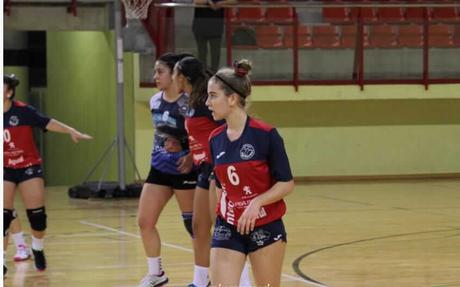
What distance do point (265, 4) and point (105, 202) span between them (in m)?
4.58

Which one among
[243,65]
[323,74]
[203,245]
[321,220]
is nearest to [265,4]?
[323,74]

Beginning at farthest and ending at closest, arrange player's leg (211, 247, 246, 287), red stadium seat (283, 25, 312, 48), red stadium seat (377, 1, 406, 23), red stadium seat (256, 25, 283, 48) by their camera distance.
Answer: red stadium seat (377, 1, 406, 23) < red stadium seat (283, 25, 312, 48) < red stadium seat (256, 25, 283, 48) < player's leg (211, 247, 246, 287)

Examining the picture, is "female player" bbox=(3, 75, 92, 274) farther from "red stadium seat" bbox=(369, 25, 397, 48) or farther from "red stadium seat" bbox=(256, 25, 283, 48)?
"red stadium seat" bbox=(369, 25, 397, 48)

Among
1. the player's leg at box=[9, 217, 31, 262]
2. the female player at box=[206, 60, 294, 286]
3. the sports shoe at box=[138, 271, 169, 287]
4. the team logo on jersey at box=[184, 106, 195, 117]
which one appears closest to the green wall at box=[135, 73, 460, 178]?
the player's leg at box=[9, 217, 31, 262]

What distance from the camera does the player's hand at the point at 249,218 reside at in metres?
5.18

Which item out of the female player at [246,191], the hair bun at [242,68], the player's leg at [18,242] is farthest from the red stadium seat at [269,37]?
the female player at [246,191]

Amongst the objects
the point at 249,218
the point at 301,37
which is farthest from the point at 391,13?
the point at 249,218

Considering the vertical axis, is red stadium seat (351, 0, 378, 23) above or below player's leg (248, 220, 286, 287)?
above

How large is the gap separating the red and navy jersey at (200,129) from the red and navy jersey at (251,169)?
185 centimetres

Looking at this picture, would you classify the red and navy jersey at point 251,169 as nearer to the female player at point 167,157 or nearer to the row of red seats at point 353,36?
the female player at point 167,157

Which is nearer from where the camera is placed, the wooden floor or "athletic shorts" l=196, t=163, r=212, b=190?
"athletic shorts" l=196, t=163, r=212, b=190

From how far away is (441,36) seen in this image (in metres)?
18.3

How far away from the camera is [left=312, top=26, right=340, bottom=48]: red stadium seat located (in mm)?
17797

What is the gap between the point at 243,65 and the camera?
557 centimetres
